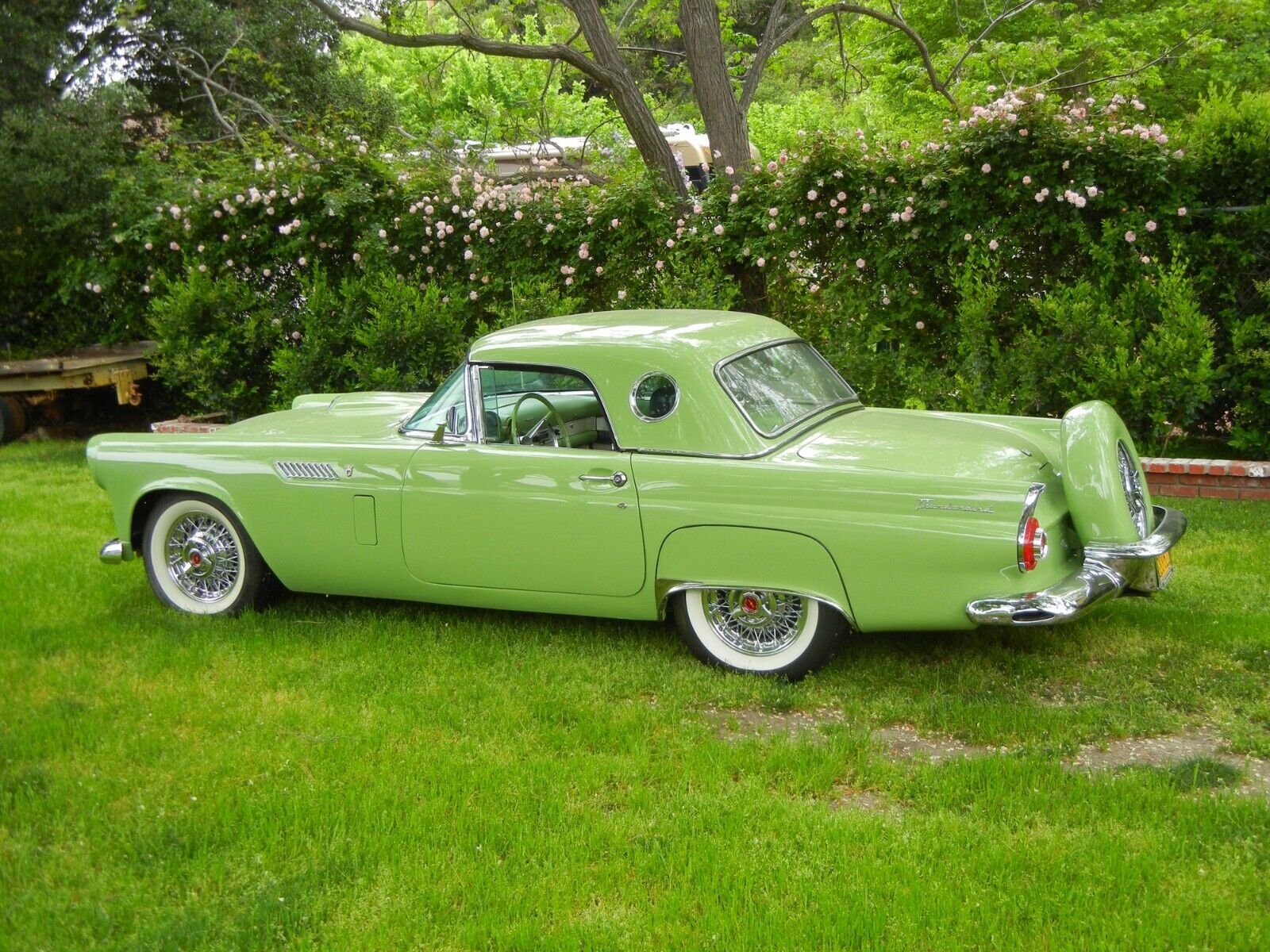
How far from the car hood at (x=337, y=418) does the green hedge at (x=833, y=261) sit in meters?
2.92

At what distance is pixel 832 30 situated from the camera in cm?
1677

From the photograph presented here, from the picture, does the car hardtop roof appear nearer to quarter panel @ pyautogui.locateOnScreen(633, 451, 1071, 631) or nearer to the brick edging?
quarter panel @ pyautogui.locateOnScreen(633, 451, 1071, 631)

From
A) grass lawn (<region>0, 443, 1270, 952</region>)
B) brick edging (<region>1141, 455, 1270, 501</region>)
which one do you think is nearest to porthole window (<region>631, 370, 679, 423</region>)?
grass lawn (<region>0, 443, 1270, 952</region>)

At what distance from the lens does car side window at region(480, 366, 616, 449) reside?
555cm

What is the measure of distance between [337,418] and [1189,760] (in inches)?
175

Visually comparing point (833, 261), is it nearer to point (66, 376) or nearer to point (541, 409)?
point (541, 409)

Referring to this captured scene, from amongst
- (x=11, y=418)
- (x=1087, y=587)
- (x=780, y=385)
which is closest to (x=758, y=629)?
(x=780, y=385)

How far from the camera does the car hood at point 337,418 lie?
609 centimetres

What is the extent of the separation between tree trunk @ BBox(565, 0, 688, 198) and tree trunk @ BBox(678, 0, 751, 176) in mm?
500

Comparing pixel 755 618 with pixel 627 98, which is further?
pixel 627 98

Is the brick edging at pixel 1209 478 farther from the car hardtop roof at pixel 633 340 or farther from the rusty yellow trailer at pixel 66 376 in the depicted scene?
the rusty yellow trailer at pixel 66 376

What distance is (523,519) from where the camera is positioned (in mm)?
5379

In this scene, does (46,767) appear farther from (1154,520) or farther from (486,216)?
(486,216)

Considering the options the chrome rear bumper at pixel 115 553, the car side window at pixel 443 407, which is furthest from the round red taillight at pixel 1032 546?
the chrome rear bumper at pixel 115 553
